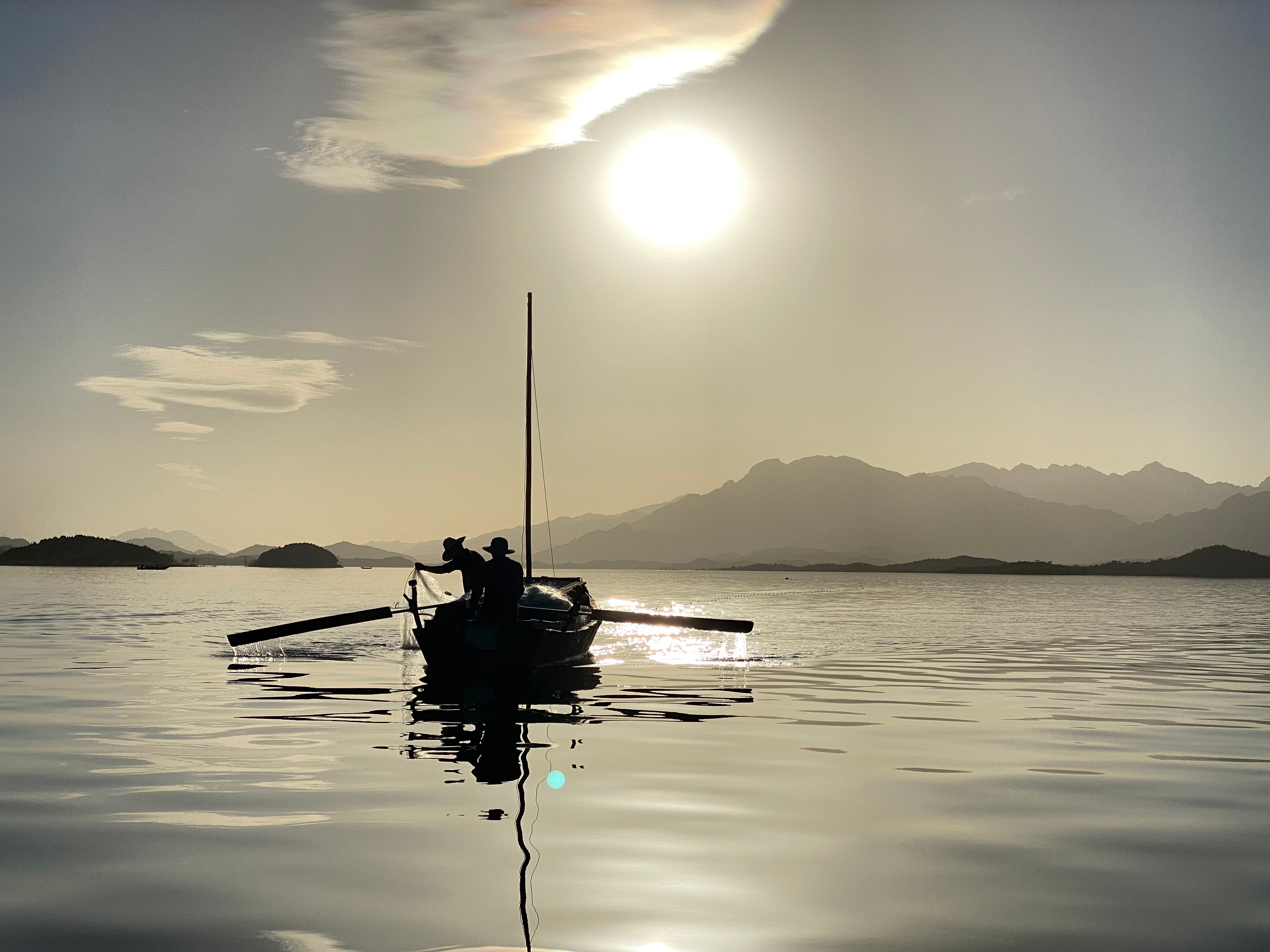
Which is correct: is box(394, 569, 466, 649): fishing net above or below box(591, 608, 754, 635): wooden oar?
above

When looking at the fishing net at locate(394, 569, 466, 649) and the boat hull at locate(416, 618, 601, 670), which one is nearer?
the boat hull at locate(416, 618, 601, 670)

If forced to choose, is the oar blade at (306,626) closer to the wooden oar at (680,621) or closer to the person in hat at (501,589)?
the person in hat at (501,589)

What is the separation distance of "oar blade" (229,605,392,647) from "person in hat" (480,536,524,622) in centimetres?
285

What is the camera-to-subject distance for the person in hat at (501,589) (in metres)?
26.6

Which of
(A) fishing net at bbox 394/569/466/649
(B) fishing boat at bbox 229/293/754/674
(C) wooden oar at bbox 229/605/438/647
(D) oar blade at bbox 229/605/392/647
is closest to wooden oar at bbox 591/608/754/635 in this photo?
(B) fishing boat at bbox 229/293/754/674

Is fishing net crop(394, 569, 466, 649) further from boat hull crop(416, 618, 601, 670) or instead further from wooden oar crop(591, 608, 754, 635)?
wooden oar crop(591, 608, 754, 635)

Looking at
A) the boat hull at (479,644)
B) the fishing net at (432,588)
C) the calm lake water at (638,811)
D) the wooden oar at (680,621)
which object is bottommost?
the calm lake water at (638,811)

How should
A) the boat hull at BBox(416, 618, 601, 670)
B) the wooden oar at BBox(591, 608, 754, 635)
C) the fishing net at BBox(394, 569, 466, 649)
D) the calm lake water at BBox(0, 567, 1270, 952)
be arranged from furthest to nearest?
the fishing net at BBox(394, 569, 466, 649)
the boat hull at BBox(416, 618, 601, 670)
the wooden oar at BBox(591, 608, 754, 635)
the calm lake water at BBox(0, 567, 1270, 952)

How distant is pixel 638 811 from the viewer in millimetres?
12266

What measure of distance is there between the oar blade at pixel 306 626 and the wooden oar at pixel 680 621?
239 inches

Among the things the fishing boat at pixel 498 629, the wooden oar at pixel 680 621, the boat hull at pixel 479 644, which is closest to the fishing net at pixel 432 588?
the fishing boat at pixel 498 629

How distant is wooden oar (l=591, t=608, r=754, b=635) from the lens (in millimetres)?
26484

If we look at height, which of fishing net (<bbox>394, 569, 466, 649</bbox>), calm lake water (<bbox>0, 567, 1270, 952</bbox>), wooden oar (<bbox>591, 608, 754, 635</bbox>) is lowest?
calm lake water (<bbox>0, 567, 1270, 952</bbox>)

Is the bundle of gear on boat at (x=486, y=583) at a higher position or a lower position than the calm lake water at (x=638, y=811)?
higher
